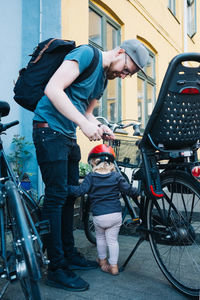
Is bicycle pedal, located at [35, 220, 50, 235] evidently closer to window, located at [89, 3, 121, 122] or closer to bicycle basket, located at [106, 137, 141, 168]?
bicycle basket, located at [106, 137, 141, 168]

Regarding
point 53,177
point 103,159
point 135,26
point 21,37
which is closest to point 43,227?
point 53,177

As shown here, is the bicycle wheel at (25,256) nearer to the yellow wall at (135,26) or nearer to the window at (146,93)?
the yellow wall at (135,26)

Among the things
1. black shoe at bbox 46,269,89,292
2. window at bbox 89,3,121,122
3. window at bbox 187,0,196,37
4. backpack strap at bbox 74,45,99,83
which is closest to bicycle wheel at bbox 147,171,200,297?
black shoe at bbox 46,269,89,292

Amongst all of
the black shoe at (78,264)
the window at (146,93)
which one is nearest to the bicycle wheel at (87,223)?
the black shoe at (78,264)

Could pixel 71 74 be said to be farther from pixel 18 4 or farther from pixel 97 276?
pixel 18 4

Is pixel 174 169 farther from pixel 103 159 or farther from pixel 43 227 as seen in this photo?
pixel 43 227

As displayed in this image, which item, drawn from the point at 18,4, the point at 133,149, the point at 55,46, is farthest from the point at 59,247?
the point at 18,4

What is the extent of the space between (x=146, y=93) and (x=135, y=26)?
175 centimetres

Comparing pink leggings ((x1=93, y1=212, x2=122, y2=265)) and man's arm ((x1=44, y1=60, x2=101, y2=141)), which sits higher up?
man's arm ((x1=44, y1=60, x2=101, y2=141))

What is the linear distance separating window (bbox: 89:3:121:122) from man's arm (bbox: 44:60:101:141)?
3678 millimetres

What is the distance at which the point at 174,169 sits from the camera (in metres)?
2.21

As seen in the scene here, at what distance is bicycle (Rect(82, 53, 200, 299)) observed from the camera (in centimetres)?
197

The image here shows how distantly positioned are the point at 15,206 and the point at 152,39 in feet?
25.1

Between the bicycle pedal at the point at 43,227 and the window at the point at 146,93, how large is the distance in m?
5.89
